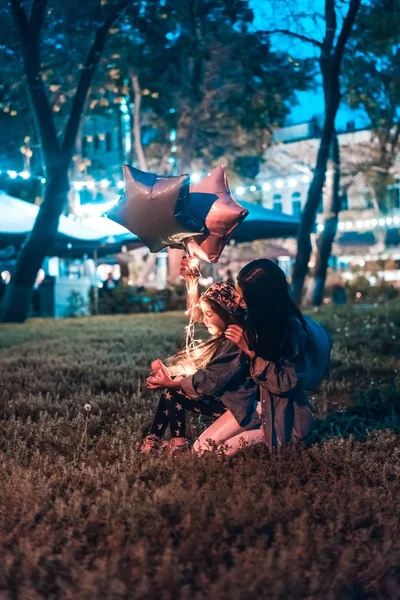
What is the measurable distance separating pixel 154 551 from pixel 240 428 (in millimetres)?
1723

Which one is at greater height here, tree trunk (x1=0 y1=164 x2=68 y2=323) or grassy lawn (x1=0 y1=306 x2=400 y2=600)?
tree trunk (x1=0 y1=164 x2=68 y2=323)

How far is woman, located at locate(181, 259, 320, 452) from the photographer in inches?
185

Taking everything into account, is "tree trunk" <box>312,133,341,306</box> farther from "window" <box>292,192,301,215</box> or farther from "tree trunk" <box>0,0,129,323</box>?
"window" <box>292,192,301,215</box>

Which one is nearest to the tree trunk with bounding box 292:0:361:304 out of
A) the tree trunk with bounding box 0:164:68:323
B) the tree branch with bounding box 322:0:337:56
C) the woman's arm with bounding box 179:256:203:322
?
the tree branch with bounding box 322:0:337:56

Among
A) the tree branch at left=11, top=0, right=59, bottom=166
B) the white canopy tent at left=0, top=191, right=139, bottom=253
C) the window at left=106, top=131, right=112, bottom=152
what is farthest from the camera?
the window at left=106, top=131, right=112, bottom=152

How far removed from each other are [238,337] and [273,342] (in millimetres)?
201

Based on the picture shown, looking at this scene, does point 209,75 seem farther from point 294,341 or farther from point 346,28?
point 294,341

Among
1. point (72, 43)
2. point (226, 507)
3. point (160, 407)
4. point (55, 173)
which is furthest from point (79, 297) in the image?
point (226, 507)

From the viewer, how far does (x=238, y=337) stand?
4.76 meters

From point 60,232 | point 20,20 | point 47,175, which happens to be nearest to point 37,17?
point 20,20

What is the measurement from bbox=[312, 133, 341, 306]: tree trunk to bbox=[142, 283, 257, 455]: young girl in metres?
19.2

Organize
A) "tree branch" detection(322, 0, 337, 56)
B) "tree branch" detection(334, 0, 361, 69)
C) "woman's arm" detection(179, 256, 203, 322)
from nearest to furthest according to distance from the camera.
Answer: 1. "woman's arm" detection(179, 256, 203, 322)
2. "tree branch" detection(334, 0, 361, 69)
3. "tree branch" detection(322, 0, 337, 56)

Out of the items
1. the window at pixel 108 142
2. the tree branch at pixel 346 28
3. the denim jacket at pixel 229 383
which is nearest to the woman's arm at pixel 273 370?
the denim jacket at pixel 229 383

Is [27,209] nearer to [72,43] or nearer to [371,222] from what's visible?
[72,43]
